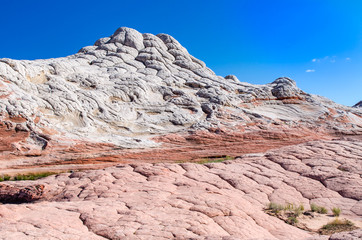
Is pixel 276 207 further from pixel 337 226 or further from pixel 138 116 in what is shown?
pixel 138 116

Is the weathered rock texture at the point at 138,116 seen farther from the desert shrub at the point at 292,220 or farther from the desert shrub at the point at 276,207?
A: the desert shrub at the point at 292,220

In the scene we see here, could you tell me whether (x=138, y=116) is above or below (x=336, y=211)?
above

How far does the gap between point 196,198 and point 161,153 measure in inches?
388

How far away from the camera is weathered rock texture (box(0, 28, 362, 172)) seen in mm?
17125

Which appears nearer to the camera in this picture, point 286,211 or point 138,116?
point 286,211

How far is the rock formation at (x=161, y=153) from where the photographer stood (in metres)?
7.22

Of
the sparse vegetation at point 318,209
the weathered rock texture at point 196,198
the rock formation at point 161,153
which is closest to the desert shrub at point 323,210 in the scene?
the sparse vegetation at point 318,209

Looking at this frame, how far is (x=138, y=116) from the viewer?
22.3m

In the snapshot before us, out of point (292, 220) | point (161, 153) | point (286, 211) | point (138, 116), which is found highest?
point (138, 116)

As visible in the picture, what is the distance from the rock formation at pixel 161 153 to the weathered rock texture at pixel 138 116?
0.10 metres

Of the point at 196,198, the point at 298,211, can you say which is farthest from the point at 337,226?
the point at 196,198

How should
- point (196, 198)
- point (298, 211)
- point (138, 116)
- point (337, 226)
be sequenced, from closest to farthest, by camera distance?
1. point (337, 226)
2. point (196, 198)
3. point (298, 211)
4. point (138, 116)

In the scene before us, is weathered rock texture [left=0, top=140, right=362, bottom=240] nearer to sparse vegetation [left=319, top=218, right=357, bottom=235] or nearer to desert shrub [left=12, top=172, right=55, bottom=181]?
sparse vegetation [left=319, top=218, right=357, bottom=235]

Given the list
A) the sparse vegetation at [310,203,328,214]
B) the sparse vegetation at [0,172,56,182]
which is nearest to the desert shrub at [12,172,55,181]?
the sparse vegetation at [0,172,56,182]
